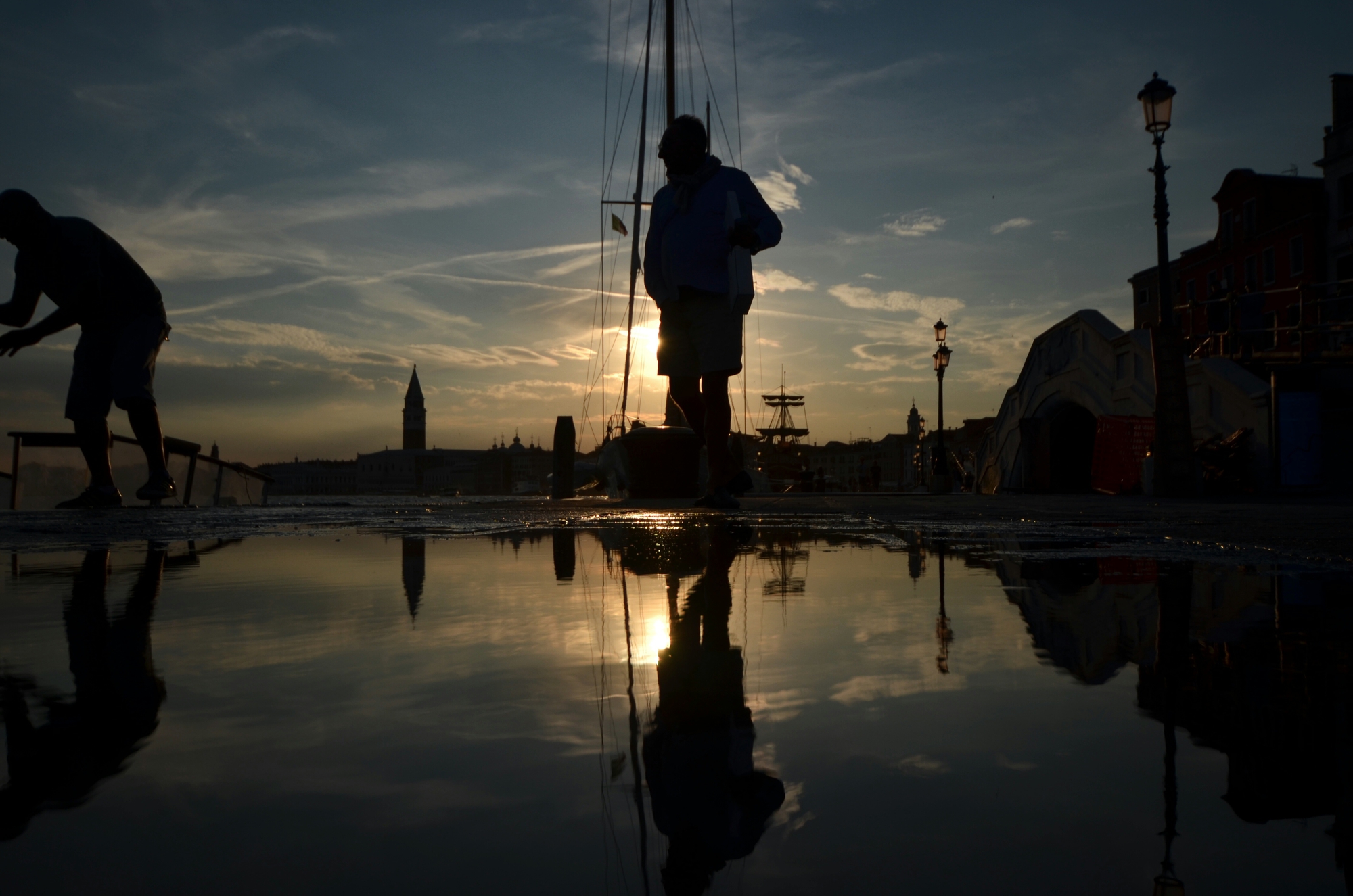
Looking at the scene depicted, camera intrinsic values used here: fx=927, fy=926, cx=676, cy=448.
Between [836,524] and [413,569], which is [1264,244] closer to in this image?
[836,524]

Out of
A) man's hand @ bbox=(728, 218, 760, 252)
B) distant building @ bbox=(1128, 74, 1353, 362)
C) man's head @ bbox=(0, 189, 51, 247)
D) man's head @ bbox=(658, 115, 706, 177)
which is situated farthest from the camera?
distant building @ bbox=(1128, 74, 1353, 362)

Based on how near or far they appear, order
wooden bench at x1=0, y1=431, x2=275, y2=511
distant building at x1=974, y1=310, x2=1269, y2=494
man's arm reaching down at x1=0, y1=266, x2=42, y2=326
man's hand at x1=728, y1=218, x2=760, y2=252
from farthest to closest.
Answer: distant building at x1=974, y1=310, x2=1269, y2=494
wooden bench at x1=0, y1=431, x2=275, y2=511
man's arm reaching down at x1=0, y1=266, x2=42, y2=326
man's hand at x1=728, y1=218, x2=760, y2=252

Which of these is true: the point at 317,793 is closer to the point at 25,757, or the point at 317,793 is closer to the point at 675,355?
the point at 25,757

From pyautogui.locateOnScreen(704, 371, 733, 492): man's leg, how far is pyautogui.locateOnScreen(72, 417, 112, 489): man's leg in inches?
154

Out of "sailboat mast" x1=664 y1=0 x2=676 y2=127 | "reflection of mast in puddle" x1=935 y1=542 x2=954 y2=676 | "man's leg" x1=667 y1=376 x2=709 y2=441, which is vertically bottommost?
"reflection of mast in puddle" x1=935 y1=542 x2=954 y2=676

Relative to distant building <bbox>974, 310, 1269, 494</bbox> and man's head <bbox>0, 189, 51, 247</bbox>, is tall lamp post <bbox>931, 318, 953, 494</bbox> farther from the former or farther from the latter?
man's head <bbox>0, 189, 51, 247</bbox>

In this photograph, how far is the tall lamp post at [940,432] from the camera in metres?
25.0

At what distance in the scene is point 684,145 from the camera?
16.8 feet

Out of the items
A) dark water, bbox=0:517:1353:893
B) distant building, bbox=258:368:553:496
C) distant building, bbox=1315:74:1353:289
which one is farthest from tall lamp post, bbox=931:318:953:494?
distant building, bbox=258:368:553:496

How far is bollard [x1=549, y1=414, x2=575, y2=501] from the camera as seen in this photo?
15.1 meters

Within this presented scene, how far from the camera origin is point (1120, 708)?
87cm

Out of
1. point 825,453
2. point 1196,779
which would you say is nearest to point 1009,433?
point 1196,779

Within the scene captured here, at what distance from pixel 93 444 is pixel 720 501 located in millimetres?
4121

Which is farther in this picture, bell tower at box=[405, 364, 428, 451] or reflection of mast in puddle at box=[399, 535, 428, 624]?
bell tower at box=[405, 364, 428, 451]
